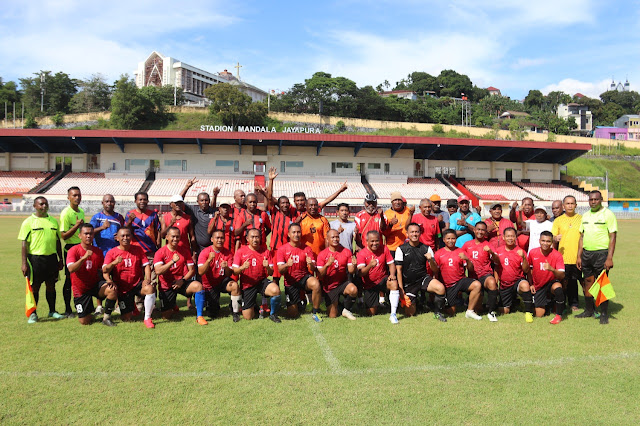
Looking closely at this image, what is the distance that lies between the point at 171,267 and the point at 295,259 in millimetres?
1844

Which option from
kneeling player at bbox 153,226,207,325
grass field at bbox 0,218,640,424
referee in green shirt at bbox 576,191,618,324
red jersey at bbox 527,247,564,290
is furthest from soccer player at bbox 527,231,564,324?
kneeling player at bbox 153,226,207,325

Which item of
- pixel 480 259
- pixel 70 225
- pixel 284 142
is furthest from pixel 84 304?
pixel 284 142

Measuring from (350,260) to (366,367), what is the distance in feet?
7.32

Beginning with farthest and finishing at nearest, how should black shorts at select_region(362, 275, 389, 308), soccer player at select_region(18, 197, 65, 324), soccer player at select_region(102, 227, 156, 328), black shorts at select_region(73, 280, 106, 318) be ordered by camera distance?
black shorts at select_region(362, 275, 389, 308) → soccer player at select_region(18, 197, 65, 324) → soccer player at select_region(102, 227, 156, 328) → black shorts at select_region(73, 280, 106, 318)

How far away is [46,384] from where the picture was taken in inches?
160

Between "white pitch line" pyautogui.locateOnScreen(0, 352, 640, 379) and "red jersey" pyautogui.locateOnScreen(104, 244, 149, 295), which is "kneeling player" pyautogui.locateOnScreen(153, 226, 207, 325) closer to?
"red jersey" pyautogui.locateOnScreen(104, 244, 149, 295)

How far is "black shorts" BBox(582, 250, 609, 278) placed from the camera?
649 centimetres

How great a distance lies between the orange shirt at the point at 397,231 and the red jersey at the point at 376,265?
0.69m

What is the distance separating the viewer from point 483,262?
22.0 feet

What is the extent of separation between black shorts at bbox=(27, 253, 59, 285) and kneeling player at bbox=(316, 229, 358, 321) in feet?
12.9

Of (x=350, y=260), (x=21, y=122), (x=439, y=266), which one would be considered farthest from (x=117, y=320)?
(x=21, y=122)

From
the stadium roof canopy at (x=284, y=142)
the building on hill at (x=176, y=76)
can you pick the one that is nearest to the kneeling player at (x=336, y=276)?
the stadium roof canopy at (x=284, y=142)

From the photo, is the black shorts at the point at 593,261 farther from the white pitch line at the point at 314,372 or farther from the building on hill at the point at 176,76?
the building on hill at the point at 176,76

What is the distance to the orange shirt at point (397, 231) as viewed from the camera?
23.8 feet
